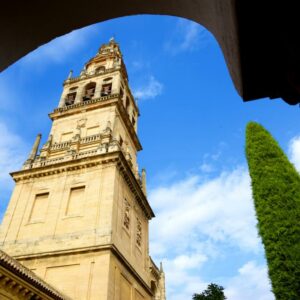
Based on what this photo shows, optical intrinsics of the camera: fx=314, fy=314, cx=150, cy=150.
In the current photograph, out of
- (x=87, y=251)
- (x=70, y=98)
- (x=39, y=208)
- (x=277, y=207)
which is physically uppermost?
(x=70, y=98)

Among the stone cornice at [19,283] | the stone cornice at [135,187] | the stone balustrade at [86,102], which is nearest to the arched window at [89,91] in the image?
the stone balustrade at [86,102]

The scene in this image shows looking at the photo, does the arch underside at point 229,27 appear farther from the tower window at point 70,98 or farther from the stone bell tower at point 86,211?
the tower window at point 70,98

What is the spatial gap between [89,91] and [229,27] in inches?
1245

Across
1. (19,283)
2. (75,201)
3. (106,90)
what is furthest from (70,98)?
(19,283)

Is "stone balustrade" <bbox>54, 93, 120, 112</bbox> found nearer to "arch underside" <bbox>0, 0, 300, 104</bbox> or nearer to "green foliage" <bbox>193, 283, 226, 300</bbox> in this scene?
"green foliage" <bbox>193, 283, 226, 300</bbox>

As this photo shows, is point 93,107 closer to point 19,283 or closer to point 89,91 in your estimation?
point 89,91

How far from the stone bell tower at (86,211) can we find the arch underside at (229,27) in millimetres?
16601

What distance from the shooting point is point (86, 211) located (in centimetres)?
2088

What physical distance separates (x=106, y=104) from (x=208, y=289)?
19007 millimetres

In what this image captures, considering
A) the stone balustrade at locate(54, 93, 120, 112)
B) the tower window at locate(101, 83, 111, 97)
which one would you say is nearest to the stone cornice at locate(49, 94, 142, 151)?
the stone balustrade at locate(54, 93, 120, 112)

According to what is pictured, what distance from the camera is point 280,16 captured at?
1.54 m

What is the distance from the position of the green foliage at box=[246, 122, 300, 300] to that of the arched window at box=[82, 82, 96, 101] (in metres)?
19.2

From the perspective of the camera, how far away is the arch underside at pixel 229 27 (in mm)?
1583

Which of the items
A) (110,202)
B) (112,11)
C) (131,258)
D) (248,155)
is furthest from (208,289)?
(112,11)
